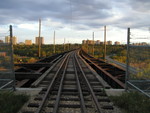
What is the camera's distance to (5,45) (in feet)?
20.8

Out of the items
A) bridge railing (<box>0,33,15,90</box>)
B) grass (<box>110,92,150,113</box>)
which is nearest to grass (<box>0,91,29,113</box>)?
bridge railing (<box>0,33,15,90</box>)

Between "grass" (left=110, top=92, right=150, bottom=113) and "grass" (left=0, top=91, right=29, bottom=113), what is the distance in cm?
325

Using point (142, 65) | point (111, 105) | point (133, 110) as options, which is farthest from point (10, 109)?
point (142, 65)

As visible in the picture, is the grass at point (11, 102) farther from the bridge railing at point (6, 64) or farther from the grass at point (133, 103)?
the grass at point (133, 103)

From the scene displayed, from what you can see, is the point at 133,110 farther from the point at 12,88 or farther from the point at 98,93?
the point at 12,88

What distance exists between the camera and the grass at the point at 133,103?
15.5 feet

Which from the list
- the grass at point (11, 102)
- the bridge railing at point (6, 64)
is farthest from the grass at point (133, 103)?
the bridge railing at point (6, 64)

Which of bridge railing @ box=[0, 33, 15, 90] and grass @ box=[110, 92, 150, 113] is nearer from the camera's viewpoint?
grass @ box=[110, 92, 150, 113]

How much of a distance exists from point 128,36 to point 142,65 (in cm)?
142

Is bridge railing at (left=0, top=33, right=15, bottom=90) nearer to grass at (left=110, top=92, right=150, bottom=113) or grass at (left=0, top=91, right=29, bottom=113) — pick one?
grass at (left=0, top=91, right=29, bottom=113)

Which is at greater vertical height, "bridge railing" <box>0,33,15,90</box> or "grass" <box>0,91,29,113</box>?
"bridge railing" <box>0,33,15,90</box>

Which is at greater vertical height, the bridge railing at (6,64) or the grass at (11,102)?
the bridge railing at (6,64)

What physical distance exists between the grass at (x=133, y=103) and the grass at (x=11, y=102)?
3.25 metres

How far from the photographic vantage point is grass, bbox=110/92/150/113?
4.73 meters
